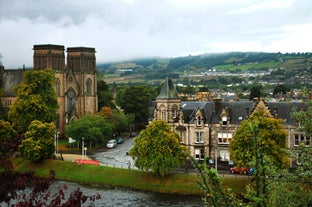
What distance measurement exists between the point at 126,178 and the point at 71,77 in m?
48.4

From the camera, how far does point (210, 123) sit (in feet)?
228

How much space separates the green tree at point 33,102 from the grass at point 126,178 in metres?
11.1

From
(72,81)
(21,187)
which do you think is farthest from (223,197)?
(72,81)

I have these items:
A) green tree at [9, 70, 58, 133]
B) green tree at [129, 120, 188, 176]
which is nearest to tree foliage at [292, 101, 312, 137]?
green tree at [129, 120, 188, 176]

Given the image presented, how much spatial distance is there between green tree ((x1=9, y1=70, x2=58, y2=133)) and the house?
66.0ft

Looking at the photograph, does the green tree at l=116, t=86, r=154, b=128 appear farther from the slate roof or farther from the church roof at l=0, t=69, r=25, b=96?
the slate roof

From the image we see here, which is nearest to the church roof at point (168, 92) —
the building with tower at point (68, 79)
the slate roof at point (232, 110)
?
the slate roof at point (232, 110)

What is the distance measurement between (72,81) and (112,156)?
31.7 metres

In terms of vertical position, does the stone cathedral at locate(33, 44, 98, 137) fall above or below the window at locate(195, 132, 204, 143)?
above

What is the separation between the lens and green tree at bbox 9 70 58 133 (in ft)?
268

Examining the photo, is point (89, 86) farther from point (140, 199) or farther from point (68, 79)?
point (140, 199)

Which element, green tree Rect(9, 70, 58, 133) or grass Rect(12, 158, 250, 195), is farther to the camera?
green tree Rect(9, 70, 58, 133)

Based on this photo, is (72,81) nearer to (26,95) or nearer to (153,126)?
(26,95)

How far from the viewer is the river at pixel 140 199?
170 ft
